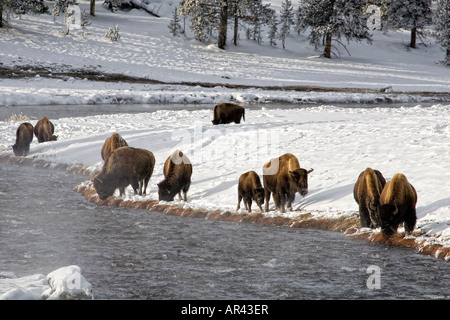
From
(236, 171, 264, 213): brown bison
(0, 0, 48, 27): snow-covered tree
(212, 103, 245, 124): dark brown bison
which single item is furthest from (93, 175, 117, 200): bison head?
(0, 0, 48, 27): snow-covered tree

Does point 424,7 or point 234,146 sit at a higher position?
point 424,7

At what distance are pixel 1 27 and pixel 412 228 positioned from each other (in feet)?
174

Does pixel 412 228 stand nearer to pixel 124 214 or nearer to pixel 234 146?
pixel 124 214

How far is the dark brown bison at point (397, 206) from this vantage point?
9344 mm

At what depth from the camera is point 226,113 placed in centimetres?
2136

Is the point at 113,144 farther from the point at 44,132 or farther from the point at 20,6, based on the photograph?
the point at 20,6

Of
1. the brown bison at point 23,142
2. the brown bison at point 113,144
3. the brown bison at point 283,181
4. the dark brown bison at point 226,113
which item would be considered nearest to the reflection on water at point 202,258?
the brown bison at point 283,181

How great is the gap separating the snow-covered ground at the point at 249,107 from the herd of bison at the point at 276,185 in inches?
17.6

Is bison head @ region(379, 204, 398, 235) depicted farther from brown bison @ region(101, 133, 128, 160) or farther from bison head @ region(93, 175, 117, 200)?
brown bison @ region(101, 133, 128, 160)

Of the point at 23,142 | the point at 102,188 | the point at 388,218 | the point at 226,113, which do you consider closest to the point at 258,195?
the point at 388,218

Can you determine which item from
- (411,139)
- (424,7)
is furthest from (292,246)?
(424,7)

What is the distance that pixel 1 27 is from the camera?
54781 millimetres

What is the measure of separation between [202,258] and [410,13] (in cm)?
6466

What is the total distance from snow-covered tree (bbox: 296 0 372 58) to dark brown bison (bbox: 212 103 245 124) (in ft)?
126
